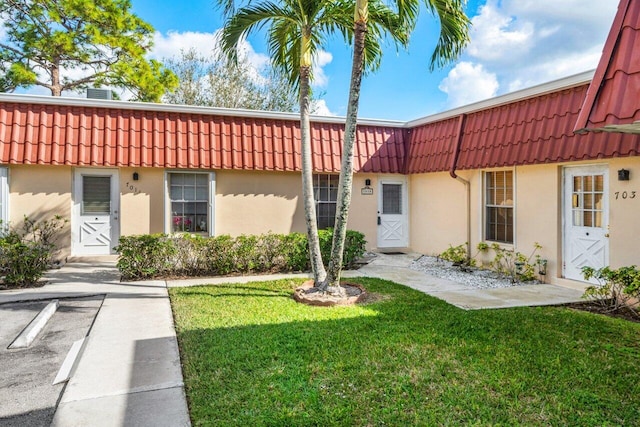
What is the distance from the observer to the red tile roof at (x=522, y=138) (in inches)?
262

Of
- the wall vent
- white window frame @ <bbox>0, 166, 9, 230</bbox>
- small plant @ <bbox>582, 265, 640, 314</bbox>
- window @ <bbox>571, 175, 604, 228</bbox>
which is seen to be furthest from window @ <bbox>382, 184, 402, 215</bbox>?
white window frame @ <bbox>0, 166, 9, 230</bbox>

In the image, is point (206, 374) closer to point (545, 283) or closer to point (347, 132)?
point (347, 132)

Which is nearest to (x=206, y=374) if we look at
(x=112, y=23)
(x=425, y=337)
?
(x=425, y=337)

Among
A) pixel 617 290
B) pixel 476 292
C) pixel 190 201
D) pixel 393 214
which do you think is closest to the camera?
pixel 617 290

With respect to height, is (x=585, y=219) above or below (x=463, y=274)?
above

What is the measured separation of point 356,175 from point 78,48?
14.0 meters

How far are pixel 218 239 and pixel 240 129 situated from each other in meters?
3.25

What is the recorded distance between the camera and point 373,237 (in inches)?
455

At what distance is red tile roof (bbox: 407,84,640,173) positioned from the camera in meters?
6.65

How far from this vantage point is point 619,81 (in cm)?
333

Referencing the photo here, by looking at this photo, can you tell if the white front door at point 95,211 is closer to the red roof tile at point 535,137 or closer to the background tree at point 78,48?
the red roof tile at point 535,137

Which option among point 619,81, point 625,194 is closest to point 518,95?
point 625,194

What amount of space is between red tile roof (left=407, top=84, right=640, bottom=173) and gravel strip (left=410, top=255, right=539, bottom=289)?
7.12 ft

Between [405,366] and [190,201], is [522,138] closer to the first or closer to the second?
[405,366]
